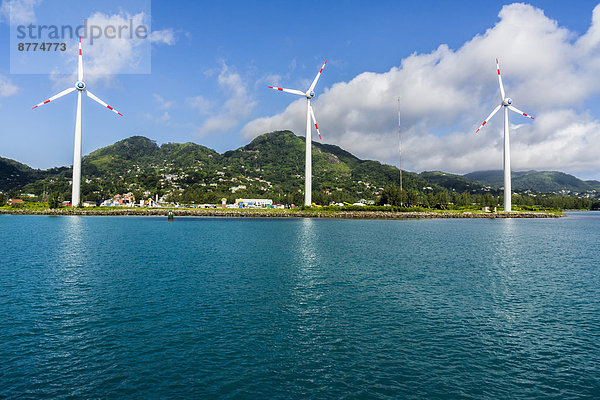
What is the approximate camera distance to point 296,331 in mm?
21406

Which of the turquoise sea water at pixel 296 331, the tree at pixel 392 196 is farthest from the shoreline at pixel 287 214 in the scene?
the turquoise sea water at pixel 296 331

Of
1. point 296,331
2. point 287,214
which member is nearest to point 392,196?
point 287,214

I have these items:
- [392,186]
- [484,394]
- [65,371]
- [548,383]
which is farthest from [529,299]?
[392,186]

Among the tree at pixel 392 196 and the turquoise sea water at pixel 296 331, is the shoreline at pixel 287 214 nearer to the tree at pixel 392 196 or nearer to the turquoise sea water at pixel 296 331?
the tree at pixel 392 196

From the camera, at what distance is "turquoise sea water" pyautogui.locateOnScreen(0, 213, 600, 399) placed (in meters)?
15.1

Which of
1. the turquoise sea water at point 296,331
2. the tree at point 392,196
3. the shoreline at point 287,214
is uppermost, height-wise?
the tree at point 392,196

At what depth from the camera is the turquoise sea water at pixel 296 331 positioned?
15141 millimetres

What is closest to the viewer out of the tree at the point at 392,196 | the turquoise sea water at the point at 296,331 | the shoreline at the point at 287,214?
the turquoise sea water at the point at 296,331

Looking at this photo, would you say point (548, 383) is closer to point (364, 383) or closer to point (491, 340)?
point (491, 340)

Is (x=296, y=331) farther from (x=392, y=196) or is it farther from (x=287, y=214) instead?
(x=392, y=196)

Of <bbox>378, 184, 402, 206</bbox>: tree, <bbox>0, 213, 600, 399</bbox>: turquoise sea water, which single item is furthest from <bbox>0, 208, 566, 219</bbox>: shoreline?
<bbox>0, 213, 600, 399</bbox>: turquoise sea water

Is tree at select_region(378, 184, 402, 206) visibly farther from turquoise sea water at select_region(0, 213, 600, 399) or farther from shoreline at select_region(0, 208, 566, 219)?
turquoise sea water at select_region(0, 213, 600, 399)

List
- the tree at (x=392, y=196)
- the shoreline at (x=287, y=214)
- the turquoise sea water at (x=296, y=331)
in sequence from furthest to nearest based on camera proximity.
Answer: the tree at (x=392, y=196) < the shoreline at (x=287, y=214) < the turquoise sea water at (x=296, y=331)

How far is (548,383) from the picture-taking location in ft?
50.9
